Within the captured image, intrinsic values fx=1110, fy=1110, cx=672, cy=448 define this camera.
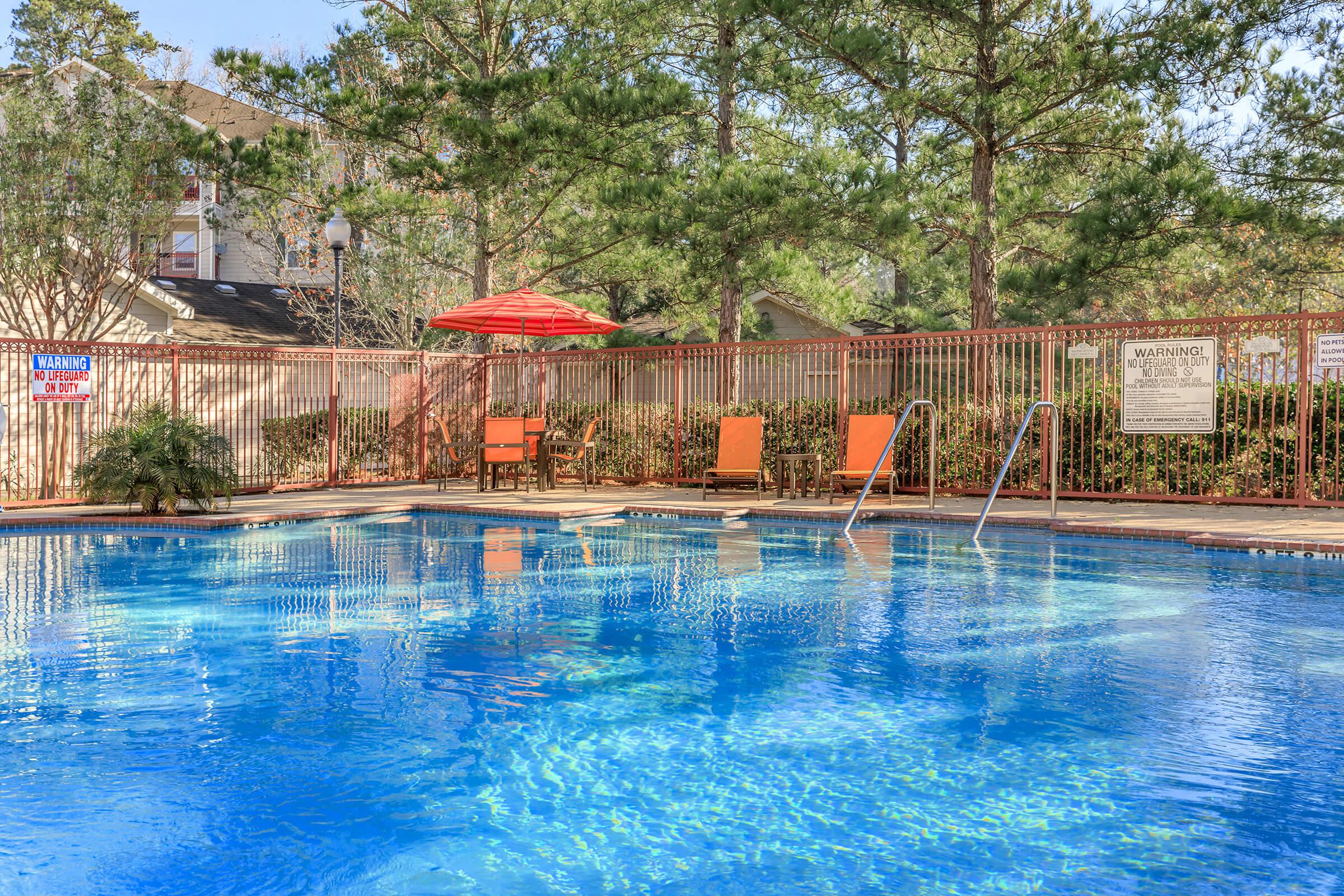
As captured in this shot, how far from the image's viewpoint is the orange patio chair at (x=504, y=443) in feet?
50.2

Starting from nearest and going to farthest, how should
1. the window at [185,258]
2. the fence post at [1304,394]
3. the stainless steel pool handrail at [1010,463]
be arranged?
the stainless steel pool handrail at [1010,463] < the fence post at [1304,394] < the window at [185,258]

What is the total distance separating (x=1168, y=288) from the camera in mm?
23000

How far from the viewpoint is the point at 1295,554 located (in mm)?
9039

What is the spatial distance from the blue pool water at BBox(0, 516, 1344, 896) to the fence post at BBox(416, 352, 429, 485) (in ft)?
29.1

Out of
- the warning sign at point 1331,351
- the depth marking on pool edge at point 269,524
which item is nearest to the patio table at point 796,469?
the warning sign at point 1331,351

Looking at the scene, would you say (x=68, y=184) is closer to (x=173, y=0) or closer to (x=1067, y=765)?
(x=1067, y=765)

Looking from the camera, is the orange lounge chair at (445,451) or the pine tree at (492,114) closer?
the orange lounge chair at (445,451)

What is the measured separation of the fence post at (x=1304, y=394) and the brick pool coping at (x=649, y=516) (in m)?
2.44

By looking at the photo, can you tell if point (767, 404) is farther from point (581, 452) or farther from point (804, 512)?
point (804, 512)

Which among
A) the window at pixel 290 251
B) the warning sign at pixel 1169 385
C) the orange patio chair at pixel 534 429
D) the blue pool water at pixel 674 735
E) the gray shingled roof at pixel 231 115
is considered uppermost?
the gray shingled roof at pixel 231 115

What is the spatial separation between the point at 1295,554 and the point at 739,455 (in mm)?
6659

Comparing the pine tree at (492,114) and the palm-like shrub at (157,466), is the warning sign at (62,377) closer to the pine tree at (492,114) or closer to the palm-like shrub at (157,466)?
the palm-like shrub at (157,466)

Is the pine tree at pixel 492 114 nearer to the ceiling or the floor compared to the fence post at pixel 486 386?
nearer to the ceiling

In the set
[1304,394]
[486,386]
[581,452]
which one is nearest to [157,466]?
[581,452]
